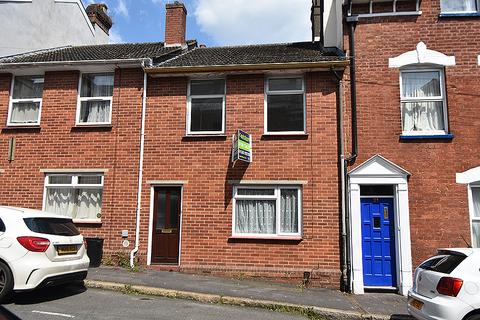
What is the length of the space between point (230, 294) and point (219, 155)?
3970mm

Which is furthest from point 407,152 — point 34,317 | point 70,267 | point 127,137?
point 34,317

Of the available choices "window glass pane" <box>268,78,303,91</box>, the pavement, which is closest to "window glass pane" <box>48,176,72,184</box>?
the pavement

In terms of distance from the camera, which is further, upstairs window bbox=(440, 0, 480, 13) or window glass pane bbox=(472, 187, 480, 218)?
upstairs window bbox=(440, 0, 480, 13)

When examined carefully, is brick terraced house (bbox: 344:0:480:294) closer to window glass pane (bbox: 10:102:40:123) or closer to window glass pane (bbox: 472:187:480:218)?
window glass pane (bbox: 472:187:480:218)

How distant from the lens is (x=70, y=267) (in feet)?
26.0

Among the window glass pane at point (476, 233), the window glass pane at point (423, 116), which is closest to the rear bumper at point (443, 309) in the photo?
the window glass pane at point (476, 233)

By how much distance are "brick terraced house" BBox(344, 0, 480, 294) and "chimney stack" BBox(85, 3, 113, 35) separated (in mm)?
12029

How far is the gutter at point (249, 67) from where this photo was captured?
11.1 meters

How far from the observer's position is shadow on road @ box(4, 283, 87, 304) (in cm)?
767

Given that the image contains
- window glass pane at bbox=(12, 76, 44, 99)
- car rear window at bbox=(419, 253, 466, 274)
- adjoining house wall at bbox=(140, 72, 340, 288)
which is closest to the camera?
car rear window at bbox=(419, 253, 466, 274)

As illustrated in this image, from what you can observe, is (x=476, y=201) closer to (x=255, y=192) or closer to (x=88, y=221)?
(x=255, y=192)

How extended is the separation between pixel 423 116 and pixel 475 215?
2.73m

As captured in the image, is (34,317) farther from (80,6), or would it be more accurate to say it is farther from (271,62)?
(80,6)

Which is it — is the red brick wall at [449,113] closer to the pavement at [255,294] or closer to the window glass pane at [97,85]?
the pavement at [255,294]
